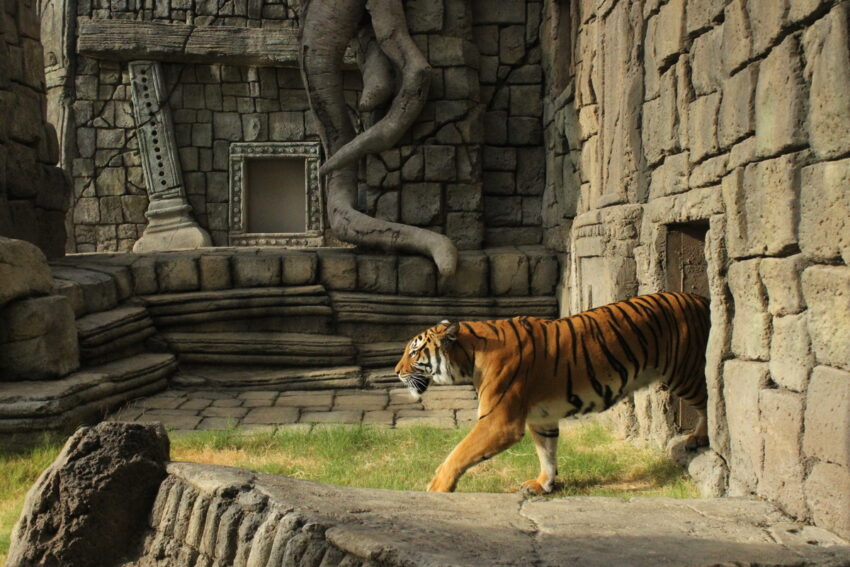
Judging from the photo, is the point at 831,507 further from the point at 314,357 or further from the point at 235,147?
the point at 235,147

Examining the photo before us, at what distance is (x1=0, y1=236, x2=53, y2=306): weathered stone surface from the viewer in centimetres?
560

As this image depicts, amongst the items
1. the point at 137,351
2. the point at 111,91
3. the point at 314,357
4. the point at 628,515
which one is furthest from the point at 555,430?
the point at 111,91

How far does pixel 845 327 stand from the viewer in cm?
271

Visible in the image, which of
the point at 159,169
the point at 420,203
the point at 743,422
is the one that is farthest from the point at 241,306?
the point at 159,169

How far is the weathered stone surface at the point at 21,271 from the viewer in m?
5.60

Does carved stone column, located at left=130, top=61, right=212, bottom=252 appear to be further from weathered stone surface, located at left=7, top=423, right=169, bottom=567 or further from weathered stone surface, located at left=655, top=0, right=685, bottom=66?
weathered stone surface, located at left=7, top=423, right=169, bottom=567

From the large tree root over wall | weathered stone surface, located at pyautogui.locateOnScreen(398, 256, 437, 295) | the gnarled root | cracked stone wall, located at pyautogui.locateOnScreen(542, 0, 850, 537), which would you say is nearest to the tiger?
cracked stone wall, located at pyautogui.locateOnScreen(542, 0, 850, 537)

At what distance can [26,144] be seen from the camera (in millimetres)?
7672

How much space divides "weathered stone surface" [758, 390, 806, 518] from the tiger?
3.17 ft

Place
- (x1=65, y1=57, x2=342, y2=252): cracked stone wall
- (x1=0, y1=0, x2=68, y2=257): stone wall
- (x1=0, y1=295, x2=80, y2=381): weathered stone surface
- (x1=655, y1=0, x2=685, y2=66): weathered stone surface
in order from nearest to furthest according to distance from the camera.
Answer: (x1=655, y1=0, x2=685, y2=66): weathered stone surface → (x1=0, y1=295, x2=80, y2=381): weathered stone surface → (x1=0, y1=0, x2=68, y2=257): stone wall → (x1=65, y1=57, x2=342, y2=252): cracked stone wall

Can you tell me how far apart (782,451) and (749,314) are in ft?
2.04

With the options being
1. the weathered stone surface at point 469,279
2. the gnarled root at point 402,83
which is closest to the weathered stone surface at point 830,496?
the weathered stone surface at point 469,279

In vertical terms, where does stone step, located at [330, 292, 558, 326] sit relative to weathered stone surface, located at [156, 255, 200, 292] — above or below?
below

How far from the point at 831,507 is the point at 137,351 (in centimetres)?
600
